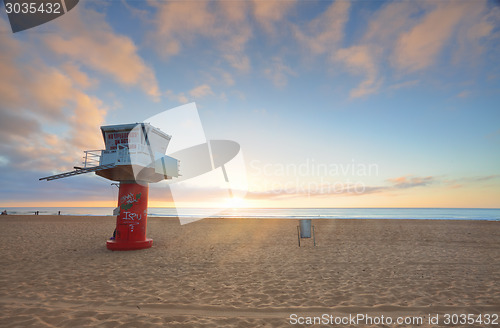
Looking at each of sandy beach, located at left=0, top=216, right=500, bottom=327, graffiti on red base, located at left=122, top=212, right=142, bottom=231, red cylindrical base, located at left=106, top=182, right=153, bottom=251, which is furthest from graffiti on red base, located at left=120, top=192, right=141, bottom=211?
sandy beach, located at left=0, top=216, right=500, bottom=327

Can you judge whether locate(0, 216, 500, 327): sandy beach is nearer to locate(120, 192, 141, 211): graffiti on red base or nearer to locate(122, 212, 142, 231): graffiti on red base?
locate(122, 212, 142, 231): graffiti on red base

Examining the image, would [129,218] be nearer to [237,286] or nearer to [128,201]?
[128,201]

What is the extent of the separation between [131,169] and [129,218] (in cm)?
313

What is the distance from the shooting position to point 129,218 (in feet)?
51.8

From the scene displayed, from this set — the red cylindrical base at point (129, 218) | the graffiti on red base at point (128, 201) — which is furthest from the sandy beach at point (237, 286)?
the graffiti on red base at point (128, 201)

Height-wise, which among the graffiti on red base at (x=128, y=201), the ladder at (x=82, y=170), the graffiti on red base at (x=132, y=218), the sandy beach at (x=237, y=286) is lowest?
the sandy beach at (x=237, y=286)

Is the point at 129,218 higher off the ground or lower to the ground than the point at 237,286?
higher

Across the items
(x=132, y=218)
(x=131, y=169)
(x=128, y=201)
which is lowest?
(x=132, y=218)

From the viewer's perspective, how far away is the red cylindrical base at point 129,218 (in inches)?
620

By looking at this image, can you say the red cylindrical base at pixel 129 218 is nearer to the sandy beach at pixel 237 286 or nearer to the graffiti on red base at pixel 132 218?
the graffiti on red base at pixel 132 218

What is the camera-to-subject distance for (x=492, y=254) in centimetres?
1438

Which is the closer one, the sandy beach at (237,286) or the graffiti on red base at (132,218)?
the sandy beach at (237,286)

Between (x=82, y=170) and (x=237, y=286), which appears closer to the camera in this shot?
(x=237, y=286)

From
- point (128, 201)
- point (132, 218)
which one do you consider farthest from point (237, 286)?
point (128, 201)
